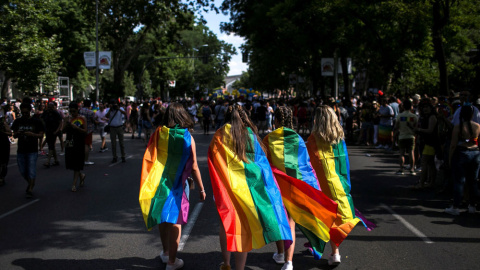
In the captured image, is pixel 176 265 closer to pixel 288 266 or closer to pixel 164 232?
pixel 164 232

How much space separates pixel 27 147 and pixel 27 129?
335 millimetres

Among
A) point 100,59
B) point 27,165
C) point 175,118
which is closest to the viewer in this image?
point 175,118

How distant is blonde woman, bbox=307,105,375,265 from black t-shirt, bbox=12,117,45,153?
585 cm

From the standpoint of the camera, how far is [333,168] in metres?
5.34

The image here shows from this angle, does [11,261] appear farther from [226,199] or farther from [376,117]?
[376,117]

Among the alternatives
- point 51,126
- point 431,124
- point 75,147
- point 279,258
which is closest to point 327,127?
point 279,258

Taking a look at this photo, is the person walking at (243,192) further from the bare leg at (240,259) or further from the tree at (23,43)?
the tree at (23,43)

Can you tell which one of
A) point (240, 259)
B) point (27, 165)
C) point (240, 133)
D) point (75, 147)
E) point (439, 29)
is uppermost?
point (439, 29)

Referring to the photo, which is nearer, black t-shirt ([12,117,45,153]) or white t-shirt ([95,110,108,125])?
black t-shirt ([12,117,45,153])

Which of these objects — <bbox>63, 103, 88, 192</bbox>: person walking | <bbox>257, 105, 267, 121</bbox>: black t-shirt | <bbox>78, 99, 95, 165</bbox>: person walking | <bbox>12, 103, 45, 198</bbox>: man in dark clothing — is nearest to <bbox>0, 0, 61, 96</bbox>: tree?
<bbox>78, 99, 95, 165</bbox>: person walking

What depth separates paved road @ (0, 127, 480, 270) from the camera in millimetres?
5395

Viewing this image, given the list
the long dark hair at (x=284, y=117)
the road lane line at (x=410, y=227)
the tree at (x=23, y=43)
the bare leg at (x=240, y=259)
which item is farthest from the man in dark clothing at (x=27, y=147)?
the tree at (x=23, y=43)

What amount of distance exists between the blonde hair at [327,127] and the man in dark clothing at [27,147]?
588 cm

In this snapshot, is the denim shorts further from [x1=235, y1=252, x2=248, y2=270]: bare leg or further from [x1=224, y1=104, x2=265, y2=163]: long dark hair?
[x1=235, y1=252, x2=248, y2=270]: bare leg
